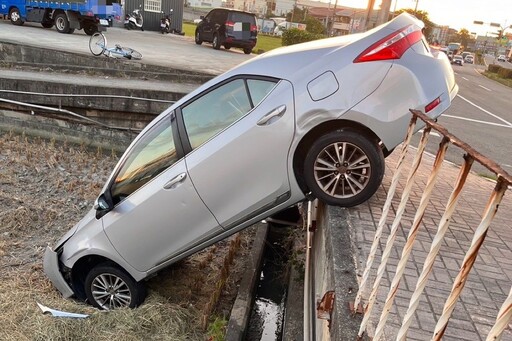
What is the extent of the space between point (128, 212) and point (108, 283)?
0.93m

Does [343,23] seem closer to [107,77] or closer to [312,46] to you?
[107,77]

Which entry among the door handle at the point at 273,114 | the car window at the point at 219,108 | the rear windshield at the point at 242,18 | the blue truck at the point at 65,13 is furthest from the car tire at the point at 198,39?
the door handle at the point at 273,114

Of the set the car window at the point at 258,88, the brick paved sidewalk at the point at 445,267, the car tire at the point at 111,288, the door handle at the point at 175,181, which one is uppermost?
the car window at the point at 258,88

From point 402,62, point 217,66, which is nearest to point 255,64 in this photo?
point 402,62

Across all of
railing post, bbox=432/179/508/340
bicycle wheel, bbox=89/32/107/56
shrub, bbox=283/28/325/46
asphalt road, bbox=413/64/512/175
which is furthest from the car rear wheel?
railing post, bbox=432/179/508/340

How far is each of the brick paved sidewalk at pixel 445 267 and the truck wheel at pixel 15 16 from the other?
21892 mm

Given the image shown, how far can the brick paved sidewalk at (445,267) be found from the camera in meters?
2.51

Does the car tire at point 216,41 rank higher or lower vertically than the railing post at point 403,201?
lower

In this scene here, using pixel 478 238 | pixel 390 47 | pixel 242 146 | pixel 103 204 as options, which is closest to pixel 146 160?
pixel 103 204

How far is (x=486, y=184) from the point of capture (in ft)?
19.8

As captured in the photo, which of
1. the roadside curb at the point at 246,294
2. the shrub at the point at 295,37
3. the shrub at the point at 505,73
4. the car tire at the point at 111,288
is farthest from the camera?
the shrub at the point at 505,73

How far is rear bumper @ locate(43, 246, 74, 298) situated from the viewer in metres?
4.28

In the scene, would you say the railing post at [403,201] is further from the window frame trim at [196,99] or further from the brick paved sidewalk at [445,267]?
the window frame trim at [196,99]

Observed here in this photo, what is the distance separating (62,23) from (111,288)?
1891cm
